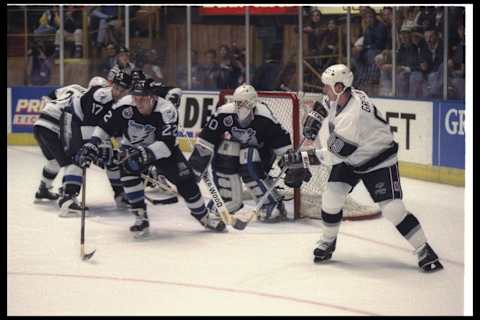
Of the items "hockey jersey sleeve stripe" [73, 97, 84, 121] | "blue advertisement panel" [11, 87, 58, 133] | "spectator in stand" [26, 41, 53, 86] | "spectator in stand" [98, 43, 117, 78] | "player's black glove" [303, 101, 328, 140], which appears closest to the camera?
"player's black glove" [303, 101, 328, 140]

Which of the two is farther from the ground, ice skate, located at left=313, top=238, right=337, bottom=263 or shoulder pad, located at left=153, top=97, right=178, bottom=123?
shoulder pad, located at left=153, top=97, right=178, bottom=123

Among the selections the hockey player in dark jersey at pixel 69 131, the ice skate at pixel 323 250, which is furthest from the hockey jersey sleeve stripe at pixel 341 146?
the hockey player in dark jersey at pixel 69 131

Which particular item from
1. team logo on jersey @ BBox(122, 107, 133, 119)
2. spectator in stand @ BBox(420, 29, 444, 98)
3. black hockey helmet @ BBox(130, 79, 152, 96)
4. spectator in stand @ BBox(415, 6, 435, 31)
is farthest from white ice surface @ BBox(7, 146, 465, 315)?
spectator in stand @ BBox(415, 6, 435, 31)

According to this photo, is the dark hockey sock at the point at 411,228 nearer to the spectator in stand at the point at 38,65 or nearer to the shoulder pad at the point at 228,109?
the shoulder pad at the point at 228,109

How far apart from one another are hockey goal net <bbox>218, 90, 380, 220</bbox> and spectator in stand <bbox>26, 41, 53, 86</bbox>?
2.70m

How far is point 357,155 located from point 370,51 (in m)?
2.63

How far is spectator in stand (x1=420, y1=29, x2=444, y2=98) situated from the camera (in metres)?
6.16

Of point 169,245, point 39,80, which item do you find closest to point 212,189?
point 169,245

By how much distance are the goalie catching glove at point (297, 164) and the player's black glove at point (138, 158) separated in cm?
57

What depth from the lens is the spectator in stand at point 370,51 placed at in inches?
258

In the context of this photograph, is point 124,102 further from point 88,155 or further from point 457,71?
point 457,71

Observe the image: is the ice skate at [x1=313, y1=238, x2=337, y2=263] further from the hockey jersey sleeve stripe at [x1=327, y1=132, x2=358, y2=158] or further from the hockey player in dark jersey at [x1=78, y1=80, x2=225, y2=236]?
the hockey player in dark jersey at [x1=78, y1=80, x2=225, y2=236]

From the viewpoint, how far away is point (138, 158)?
4.64m

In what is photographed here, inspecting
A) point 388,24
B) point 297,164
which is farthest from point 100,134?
point 388,24
